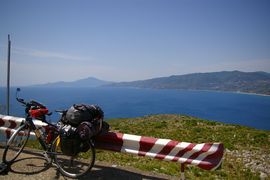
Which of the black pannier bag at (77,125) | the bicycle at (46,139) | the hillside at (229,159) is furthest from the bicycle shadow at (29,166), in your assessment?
the hillside at (229,159)

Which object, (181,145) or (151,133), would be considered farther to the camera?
(151,133)

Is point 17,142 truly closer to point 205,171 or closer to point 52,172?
point 52,172

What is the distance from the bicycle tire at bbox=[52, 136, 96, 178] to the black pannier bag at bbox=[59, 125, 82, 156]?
340 mm

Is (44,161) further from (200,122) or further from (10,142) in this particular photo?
(200,122)

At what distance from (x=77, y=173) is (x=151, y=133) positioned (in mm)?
13685

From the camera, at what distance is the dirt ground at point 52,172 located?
5.88 metres

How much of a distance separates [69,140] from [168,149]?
2477 millimetres

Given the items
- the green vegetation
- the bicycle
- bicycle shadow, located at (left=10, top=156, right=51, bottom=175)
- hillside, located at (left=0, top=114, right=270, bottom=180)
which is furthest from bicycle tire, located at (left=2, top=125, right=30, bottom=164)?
the green vegetation

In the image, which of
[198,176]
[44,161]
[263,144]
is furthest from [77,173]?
[263,144]

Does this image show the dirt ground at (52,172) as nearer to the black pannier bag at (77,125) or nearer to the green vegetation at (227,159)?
the black pannier bag at (77,125)

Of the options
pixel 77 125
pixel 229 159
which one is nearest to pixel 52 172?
pixel 77 125

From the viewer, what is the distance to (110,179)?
19.2ft

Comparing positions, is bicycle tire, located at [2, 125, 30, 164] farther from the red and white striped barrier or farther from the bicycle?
the red and white striped barrier

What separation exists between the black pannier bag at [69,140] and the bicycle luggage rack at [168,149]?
103cm
